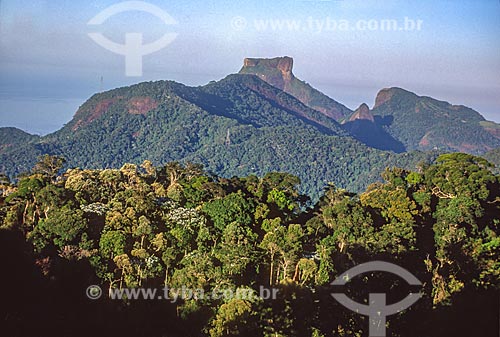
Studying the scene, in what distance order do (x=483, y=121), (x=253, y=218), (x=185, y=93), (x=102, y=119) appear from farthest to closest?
(x=483, y=121), (x=185, y=93), (x=102, y=119), (x=253, y=218)

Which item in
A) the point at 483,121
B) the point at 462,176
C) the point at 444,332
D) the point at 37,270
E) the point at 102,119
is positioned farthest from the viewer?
the point at 483,121

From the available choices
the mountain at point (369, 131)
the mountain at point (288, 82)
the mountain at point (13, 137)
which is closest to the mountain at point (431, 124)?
the mountain at point (369, 131)

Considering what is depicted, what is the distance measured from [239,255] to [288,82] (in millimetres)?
187931

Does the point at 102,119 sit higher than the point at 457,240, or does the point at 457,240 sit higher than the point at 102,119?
the point at 102,119

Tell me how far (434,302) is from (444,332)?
2041mm

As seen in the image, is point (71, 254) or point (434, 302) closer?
point (71, 254)

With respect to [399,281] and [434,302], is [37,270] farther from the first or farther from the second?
[434,302]

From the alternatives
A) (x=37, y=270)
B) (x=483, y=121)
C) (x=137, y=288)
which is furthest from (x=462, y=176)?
(x=483, y=121)

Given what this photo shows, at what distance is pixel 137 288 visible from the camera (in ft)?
40.0

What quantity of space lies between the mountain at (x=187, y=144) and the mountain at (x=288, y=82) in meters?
84.2

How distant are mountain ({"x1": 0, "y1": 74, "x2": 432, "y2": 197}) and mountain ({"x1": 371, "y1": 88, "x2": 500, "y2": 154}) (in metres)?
62.1
